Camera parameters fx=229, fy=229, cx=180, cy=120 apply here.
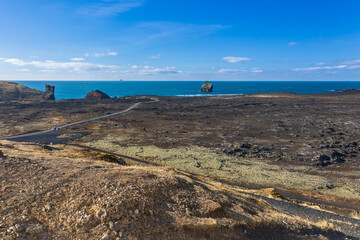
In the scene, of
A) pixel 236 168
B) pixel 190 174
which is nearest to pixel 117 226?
pixel 190 174

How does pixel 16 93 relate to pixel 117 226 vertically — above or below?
above

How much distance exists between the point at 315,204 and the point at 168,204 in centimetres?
1696

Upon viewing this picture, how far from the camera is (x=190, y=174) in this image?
89.8ft

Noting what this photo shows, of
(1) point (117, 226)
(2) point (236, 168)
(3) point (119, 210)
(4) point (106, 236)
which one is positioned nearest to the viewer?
(4) point (106, 236)

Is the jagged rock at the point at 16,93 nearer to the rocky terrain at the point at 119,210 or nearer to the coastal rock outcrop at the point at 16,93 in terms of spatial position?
the coastal rock outcrop at the point at 16,93

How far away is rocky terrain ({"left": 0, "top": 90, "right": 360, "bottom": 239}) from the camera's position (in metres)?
10.5

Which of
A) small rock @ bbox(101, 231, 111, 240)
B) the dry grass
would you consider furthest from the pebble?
the dry grass

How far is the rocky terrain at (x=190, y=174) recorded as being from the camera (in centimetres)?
1051

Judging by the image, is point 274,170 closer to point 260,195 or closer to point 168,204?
point 260,195

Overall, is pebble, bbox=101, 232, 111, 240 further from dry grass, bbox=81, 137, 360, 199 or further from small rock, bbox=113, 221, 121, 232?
dry grass, bbox=81, 137, 360, 199

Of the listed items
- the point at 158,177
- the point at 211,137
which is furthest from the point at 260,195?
the point at 211,137

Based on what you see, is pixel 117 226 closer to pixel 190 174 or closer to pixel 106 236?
pixel 106 236

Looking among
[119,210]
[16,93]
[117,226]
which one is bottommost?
[117,226]

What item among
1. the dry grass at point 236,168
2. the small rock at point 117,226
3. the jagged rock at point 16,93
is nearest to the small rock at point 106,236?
the small rock at point 117,226
